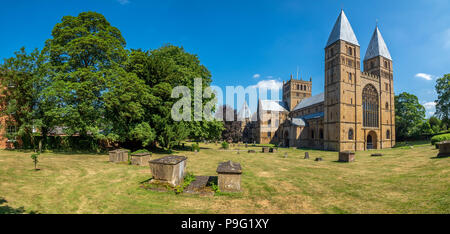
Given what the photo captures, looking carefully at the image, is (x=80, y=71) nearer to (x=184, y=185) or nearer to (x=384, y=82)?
(x=184, y=185)

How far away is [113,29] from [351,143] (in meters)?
41.9

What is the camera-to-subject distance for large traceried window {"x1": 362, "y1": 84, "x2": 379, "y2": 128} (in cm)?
3966

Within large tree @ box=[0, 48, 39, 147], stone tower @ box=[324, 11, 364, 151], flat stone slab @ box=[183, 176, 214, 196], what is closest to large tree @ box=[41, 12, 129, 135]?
large tree @ box=[0, 48, 39, 147]

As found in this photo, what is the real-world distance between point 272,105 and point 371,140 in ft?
101

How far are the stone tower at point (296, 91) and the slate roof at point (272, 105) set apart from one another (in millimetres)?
2035

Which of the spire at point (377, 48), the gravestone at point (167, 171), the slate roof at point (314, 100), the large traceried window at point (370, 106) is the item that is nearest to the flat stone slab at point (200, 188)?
the gravestone at point (167, 171)

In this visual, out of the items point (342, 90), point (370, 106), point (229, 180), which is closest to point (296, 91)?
point (370, 106)

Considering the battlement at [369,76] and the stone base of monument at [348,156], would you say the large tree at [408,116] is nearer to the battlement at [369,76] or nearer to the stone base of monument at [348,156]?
the battlement at [369,76]

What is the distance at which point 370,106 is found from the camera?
40.3 meters

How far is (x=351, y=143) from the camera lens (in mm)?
36906

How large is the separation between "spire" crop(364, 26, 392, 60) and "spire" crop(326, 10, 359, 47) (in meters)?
6.84

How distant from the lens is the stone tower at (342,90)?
36750mm

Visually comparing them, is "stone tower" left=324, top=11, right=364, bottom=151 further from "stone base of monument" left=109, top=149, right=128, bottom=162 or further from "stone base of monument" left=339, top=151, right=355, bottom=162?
"stone base of monument" left=109, top=149, right=128, bottom=162
